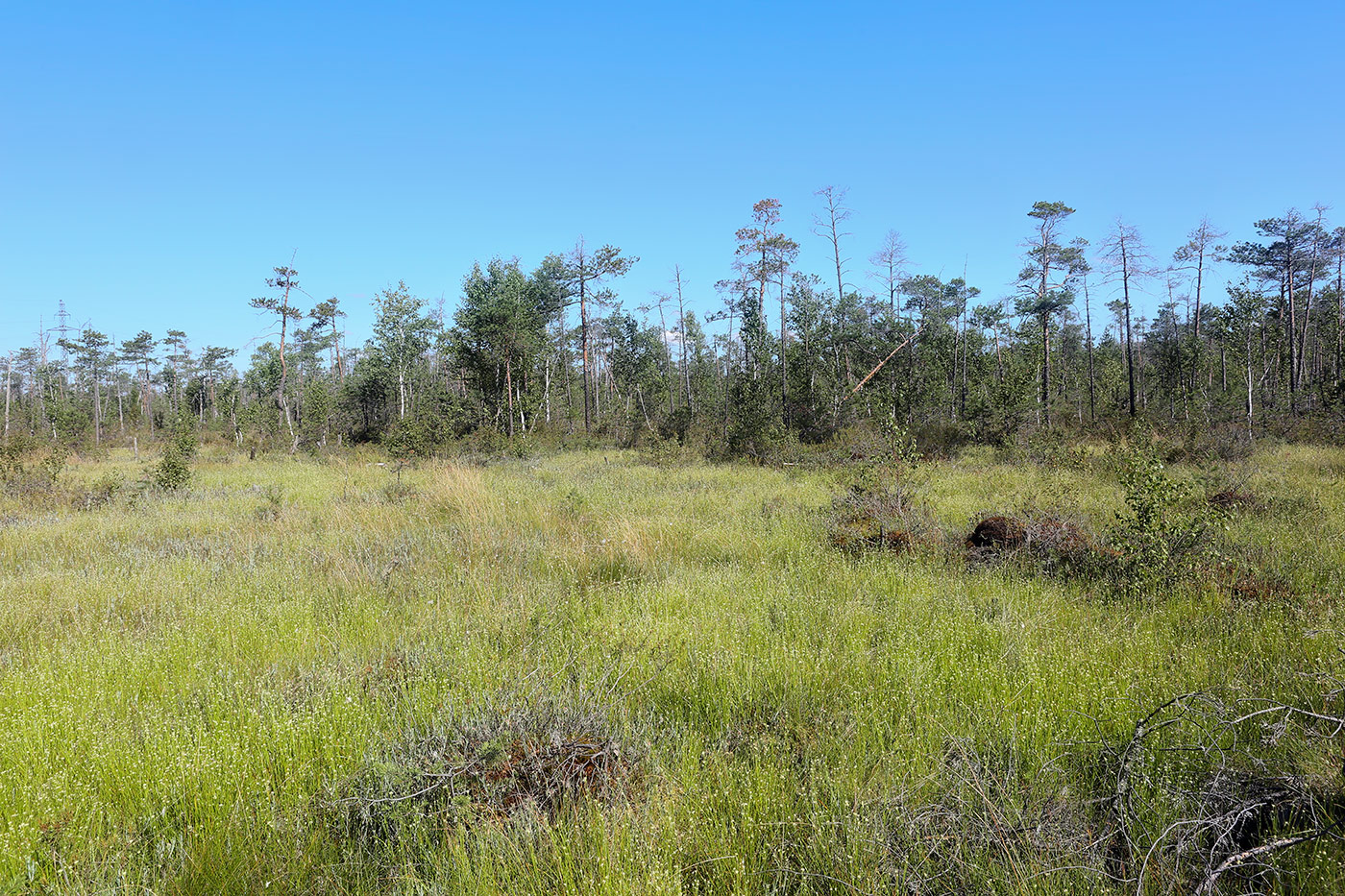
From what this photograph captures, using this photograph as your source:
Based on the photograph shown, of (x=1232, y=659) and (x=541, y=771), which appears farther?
(x=1232, y=659)

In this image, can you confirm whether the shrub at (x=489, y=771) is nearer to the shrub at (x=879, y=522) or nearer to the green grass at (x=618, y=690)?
the green grass at (x=618, y=690)

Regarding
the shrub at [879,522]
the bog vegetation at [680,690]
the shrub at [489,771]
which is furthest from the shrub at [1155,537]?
the shrub at [489,771]

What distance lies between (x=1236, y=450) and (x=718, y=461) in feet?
43.4

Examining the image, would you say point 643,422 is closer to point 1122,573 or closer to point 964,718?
point 1122,573

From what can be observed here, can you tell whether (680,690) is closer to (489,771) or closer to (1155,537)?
(489,771)

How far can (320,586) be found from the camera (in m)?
5.18

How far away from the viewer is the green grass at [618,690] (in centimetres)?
205

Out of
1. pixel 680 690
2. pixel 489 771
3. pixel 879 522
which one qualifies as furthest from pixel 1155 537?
pixel 489 771

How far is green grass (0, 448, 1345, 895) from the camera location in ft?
6.73

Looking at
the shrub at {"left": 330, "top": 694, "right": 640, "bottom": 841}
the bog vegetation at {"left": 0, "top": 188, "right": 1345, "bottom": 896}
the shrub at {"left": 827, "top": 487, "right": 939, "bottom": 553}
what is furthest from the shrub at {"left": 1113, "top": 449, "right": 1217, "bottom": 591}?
the shrub at {"left": 330, "top": 694, "right": 640, "bottom": 841}

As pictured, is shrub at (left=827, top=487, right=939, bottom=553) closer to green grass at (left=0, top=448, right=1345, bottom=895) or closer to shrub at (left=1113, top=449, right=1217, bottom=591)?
green grass at (left=0, top=448, right=1345, bottom=895)

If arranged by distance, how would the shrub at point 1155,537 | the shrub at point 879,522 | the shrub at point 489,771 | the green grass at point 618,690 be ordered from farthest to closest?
the shrub at point 879,522 < the shrub at point 1155,537 < the shrub at point 489,771 < the green grass at point 618,690

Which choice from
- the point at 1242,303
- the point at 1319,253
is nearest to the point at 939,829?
the point at 1242,303

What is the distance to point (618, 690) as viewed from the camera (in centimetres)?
327
